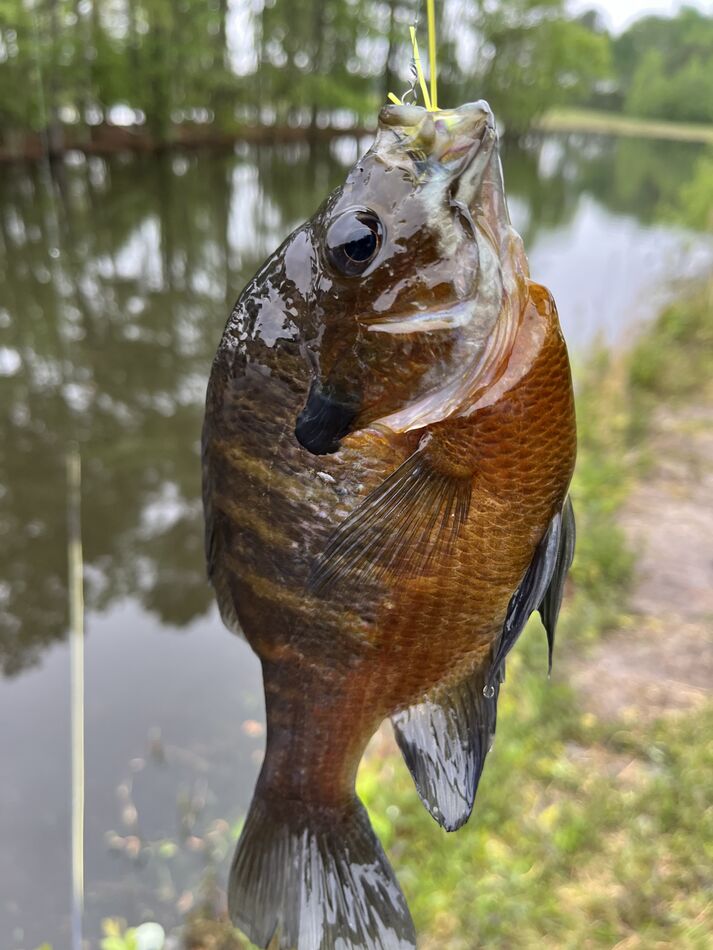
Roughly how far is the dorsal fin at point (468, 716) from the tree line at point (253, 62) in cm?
1457

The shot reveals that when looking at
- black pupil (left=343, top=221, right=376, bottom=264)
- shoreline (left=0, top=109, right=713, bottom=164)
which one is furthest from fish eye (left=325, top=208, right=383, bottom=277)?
shoreline (left=0, top=109, right=713, bottom=164)

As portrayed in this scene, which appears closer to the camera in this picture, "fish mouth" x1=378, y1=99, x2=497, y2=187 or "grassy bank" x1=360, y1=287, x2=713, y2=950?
"fish mouth" x1=378, y1=99, x2=497, y2=187

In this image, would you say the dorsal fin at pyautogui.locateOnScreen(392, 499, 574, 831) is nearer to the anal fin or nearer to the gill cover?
the anal fin

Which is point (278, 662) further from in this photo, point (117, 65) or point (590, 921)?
point (117, 65)

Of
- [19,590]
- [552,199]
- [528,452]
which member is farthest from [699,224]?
[552,199]

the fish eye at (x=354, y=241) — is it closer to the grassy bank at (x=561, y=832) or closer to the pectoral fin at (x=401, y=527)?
the pectoral fin at (x=401, y=527)

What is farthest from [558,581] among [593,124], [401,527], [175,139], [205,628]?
[593,124]

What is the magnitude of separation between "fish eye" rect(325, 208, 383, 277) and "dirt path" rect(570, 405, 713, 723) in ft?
9.36

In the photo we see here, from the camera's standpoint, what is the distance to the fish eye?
0.90 meters

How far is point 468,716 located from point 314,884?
15.2 inches

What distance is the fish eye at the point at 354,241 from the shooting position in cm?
90

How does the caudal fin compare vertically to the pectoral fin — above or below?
below

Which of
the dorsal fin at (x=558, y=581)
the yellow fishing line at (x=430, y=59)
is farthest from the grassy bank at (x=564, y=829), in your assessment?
the yellow fishing line at (x=430, y=59)

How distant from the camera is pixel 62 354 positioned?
7711 millimetres
